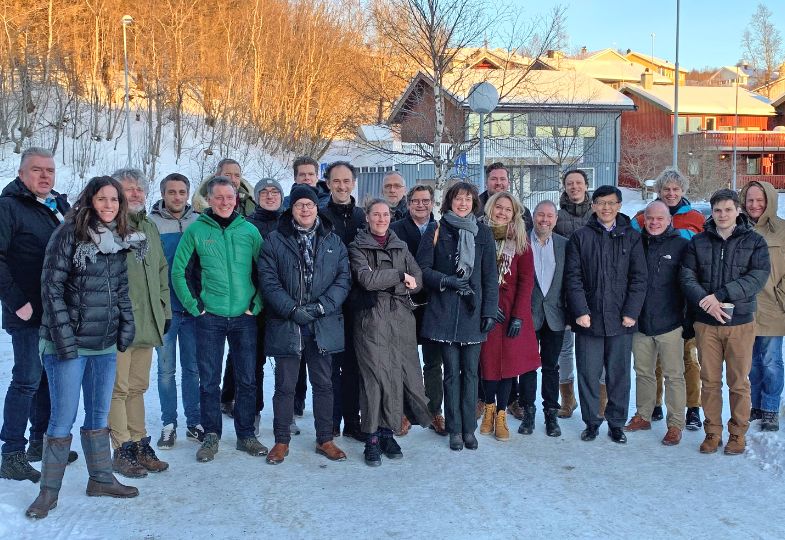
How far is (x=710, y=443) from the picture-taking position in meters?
5.25

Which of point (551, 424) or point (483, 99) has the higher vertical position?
point (483, 99)

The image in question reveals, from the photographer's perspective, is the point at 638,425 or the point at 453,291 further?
the point at 638,425

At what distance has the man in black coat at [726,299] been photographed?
5.18 metres

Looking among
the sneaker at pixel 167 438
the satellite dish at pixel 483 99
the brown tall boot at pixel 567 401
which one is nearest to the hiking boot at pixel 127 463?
the sneaker at pixel 167 438

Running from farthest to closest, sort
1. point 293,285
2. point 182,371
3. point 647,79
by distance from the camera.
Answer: point 647,79 < point 182,371 < point 293,285

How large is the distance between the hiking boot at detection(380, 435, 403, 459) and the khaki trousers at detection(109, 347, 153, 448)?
5.57 feet

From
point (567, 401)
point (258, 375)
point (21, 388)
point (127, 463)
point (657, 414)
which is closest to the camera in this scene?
point (21, 388)

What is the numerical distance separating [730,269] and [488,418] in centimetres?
217

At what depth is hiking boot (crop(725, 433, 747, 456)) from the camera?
Answer: 5180 mm

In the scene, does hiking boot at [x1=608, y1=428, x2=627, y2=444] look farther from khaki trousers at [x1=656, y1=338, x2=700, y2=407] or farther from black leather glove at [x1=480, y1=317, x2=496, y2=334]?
black leather glove at [x1=480, y1=317, x2=496, y2=334]

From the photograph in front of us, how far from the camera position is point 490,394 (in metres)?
5.71

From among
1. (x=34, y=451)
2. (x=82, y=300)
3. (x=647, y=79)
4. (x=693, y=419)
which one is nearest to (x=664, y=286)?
(x=693, y=419)

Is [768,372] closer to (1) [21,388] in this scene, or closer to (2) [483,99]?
(1) [21,388]

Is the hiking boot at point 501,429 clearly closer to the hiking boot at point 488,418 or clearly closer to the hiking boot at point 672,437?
the hiking boot at point 488,418
